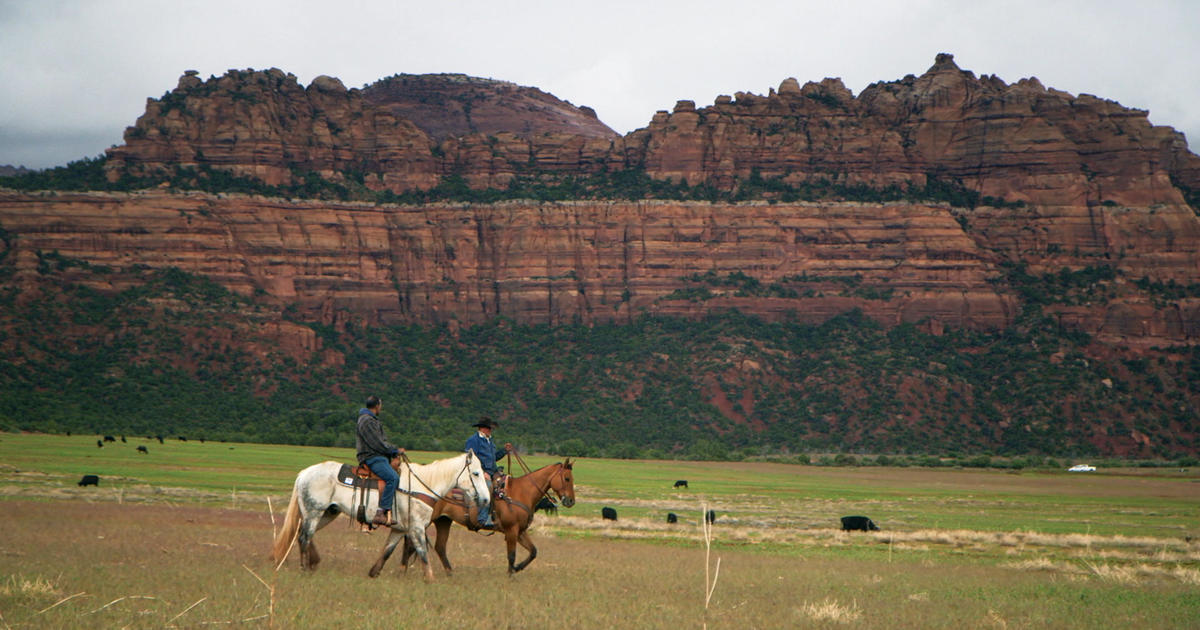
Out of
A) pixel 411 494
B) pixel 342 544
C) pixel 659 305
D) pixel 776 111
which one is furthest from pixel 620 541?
pixel 776 111

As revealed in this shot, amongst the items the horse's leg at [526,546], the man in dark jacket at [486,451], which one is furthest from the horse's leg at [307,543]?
the horse's leg at [526,546]

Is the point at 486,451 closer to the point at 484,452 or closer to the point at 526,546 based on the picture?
the point at 484,452

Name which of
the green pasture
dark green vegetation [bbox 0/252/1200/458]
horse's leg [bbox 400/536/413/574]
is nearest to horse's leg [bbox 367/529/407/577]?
horse's leg [bbox 400/536/413/574]

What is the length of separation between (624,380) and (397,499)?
309 ft

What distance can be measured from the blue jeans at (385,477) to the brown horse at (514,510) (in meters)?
0.91

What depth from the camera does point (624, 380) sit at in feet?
375

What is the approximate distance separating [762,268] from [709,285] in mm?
6401

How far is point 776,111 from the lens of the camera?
A: 135m

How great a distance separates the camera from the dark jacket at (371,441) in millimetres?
20031

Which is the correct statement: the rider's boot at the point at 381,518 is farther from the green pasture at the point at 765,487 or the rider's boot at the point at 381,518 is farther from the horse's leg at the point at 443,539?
the green pasture at the point at 765,487

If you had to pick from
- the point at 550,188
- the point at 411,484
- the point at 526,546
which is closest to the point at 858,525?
the point at 526,546

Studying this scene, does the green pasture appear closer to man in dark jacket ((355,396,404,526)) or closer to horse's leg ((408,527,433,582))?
horse's leg ((408,527,433,582))

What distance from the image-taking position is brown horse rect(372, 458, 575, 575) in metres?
20.9

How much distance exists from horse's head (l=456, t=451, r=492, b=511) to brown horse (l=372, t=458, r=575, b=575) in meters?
0.30
